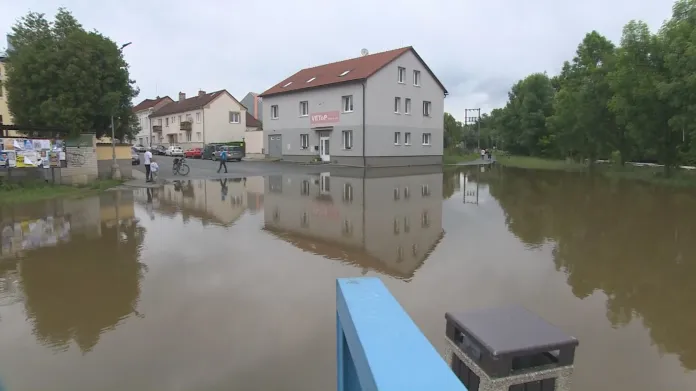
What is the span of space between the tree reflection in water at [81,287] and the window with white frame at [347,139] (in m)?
27.1

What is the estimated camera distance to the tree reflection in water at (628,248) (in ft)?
17.9

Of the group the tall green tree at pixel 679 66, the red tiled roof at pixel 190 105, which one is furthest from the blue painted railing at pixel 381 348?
the red tiled roof at pixel 190 105

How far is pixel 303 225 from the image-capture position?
37.0ft

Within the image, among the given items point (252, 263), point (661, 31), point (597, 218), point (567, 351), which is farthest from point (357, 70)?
point (567, 351)

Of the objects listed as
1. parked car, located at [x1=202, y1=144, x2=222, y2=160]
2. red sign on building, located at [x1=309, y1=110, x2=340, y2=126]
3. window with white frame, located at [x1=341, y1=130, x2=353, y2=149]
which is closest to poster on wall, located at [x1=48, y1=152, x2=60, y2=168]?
window with white frame, located at [x1=341, y1=130, x2=353, y2=149]

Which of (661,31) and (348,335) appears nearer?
(348,335)

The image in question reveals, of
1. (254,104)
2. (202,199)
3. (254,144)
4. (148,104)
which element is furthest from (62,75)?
(148,104)

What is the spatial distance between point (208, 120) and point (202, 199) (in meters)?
39.5

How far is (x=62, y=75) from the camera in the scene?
1811cm

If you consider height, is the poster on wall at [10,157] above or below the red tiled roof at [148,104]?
below

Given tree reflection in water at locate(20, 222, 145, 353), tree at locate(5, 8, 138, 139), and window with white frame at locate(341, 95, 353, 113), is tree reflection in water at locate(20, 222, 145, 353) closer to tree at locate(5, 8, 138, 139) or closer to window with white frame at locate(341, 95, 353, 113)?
tree at locate(5, 8, 138, 139)

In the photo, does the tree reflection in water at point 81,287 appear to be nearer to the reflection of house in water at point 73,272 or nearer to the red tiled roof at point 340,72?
the reflection of house in water at point 73,272

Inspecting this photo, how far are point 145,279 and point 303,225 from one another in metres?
4.86

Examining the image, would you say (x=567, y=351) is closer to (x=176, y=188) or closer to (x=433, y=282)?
(x=433, y=282)
